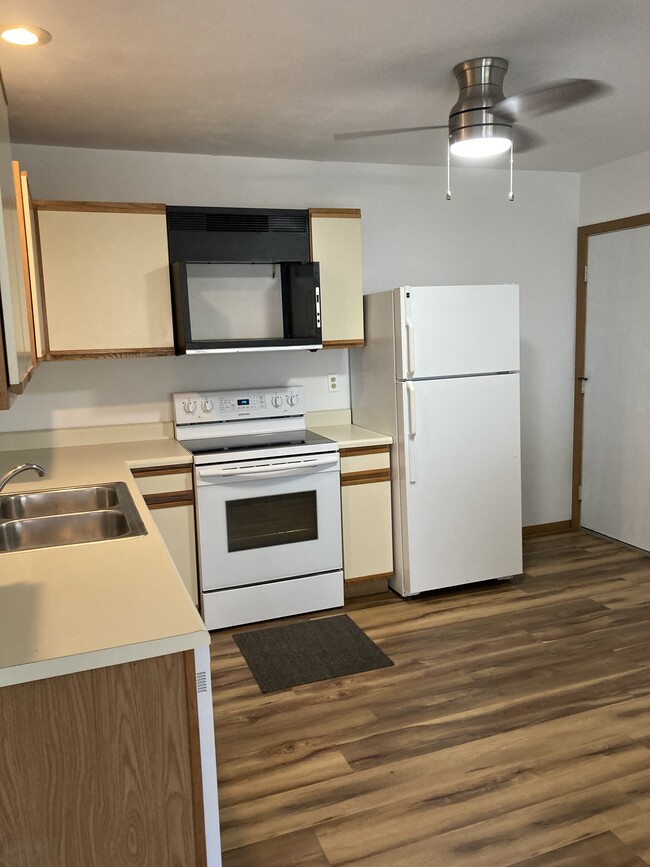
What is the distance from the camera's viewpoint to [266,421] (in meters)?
3.98

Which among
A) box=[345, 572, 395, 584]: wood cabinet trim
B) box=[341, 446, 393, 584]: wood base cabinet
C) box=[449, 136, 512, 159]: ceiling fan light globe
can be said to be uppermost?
box=[449, 136, 512, 159]: ceiling fan light globe

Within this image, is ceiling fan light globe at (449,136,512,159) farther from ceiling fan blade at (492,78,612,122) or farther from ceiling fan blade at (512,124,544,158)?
ceiling fan blade at (512,124,544,158)

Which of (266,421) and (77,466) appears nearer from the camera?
(77,466)

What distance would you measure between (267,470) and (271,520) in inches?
10.9

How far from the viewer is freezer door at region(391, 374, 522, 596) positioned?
147 inches

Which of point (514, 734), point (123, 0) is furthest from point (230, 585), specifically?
point (123, 0)

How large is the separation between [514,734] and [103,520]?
65.6 inches

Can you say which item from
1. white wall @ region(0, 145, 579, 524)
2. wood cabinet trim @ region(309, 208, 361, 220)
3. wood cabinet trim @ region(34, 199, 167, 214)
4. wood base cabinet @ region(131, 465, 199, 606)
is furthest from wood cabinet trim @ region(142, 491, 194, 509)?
wood cabinet trim @ region(309, 208, 361, 220)

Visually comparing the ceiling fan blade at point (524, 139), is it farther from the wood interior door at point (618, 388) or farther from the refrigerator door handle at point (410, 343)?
the refrigerator door handle at point (410, 343)

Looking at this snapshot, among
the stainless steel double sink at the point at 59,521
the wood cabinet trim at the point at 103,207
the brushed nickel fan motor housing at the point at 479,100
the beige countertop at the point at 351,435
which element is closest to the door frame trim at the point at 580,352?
the beige countertop at the point at 351,435

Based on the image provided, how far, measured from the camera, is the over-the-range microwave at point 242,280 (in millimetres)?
3582

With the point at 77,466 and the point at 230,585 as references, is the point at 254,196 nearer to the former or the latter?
the point at 77,466

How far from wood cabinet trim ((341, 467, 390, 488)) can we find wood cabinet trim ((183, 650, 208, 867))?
2.37 metres

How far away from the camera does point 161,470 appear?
340 cm
